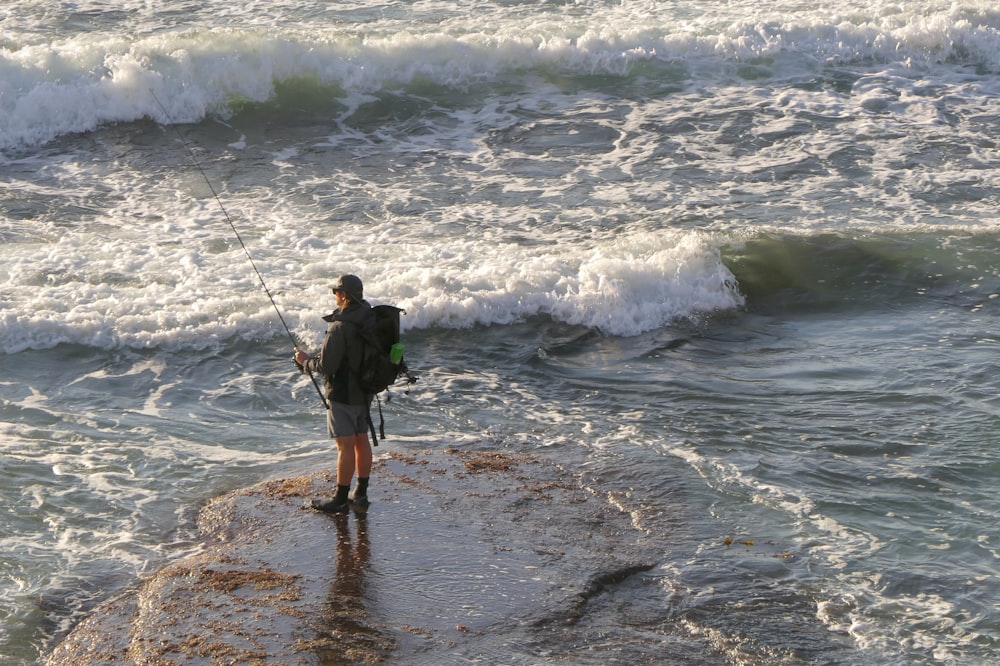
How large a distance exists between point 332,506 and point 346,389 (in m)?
0.72

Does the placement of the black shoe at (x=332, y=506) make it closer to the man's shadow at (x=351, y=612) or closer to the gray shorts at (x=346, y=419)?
the man's shadow at (x=351, y=612)

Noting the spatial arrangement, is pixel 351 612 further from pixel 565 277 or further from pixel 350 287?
pixel 565 277

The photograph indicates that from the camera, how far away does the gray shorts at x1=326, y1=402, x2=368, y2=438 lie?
7.36 m

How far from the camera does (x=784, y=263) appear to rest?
12.5 metres

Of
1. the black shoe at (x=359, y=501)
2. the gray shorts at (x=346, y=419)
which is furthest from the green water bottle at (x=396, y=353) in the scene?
the black shoe at (x=359, y=501)

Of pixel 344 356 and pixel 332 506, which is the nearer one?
pixel 344 356

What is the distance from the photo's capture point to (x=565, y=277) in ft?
38.9

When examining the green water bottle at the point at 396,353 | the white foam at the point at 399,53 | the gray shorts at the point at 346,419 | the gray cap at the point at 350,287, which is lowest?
the gray shorts at the point at 346,419

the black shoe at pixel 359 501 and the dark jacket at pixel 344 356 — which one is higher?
the dark jacket at pixel 344 356

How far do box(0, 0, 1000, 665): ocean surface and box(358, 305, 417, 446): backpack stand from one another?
123 centimetres

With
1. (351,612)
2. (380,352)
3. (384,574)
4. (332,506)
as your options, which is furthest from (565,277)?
(351,612)

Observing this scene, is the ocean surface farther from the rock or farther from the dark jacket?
the dark jacket

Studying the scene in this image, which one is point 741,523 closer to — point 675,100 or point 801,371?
point 801,371

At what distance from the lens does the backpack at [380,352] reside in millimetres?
7250
